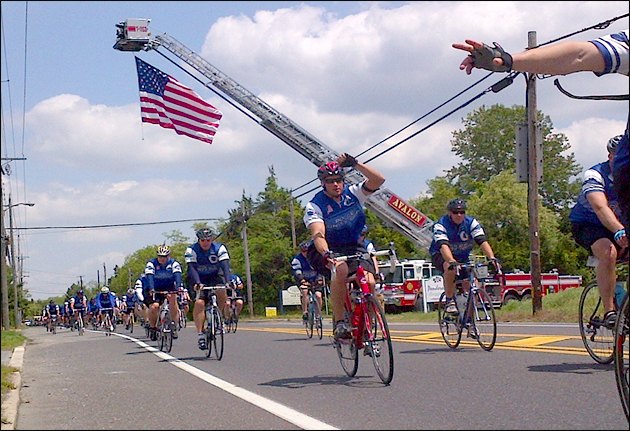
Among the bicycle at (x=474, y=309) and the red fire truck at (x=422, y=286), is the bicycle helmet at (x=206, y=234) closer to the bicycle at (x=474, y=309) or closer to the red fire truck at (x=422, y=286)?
the bicycle at (x=474, y=309)

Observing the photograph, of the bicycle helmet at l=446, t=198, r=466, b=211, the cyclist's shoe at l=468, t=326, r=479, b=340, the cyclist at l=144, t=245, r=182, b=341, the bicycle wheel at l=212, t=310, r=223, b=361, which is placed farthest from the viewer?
the cyclist at l=144, t=245, r=182, b=341

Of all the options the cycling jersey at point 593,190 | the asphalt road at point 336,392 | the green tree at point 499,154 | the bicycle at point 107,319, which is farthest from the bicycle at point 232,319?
the green tree at point 499,154

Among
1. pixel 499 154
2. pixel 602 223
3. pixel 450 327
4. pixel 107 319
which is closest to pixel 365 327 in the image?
pixel 602 223

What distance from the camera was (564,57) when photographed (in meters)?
3.81

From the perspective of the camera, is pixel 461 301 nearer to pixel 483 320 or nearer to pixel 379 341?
pixel 483 320

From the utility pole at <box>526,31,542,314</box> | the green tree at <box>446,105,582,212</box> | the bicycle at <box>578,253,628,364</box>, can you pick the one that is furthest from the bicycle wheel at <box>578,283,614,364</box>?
the green tree at <box>446,105,582,212</box>

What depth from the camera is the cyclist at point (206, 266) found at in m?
12.1

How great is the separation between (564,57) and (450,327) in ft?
25.5

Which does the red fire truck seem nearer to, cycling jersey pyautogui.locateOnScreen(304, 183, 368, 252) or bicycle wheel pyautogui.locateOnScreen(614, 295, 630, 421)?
cycling jersey pyautogui.locateOnScreen(304, 183, 368, 252)

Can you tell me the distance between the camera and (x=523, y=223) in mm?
62438

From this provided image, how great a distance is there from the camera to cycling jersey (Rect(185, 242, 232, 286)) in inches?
478

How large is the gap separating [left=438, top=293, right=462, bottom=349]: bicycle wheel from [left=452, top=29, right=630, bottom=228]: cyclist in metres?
7.34

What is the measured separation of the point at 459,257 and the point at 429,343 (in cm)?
210

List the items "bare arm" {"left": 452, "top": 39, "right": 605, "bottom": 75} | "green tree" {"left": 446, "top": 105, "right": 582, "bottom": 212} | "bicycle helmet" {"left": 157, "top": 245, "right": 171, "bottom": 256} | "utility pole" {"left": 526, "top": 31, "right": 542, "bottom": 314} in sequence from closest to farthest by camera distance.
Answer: "bare arm" {"left": 452, "top": 39, "right": 605, "bottom": 75}, "bicycle helmet" {"left": 157, "top": 245, "right": 171, "bottom": 256}, "utility pole" {"left": 526, "top": 31, "right": 542, "bottom": 314}, "green tree" {"left": 446, "top": 105, "right": 582, "bottom": 212}
